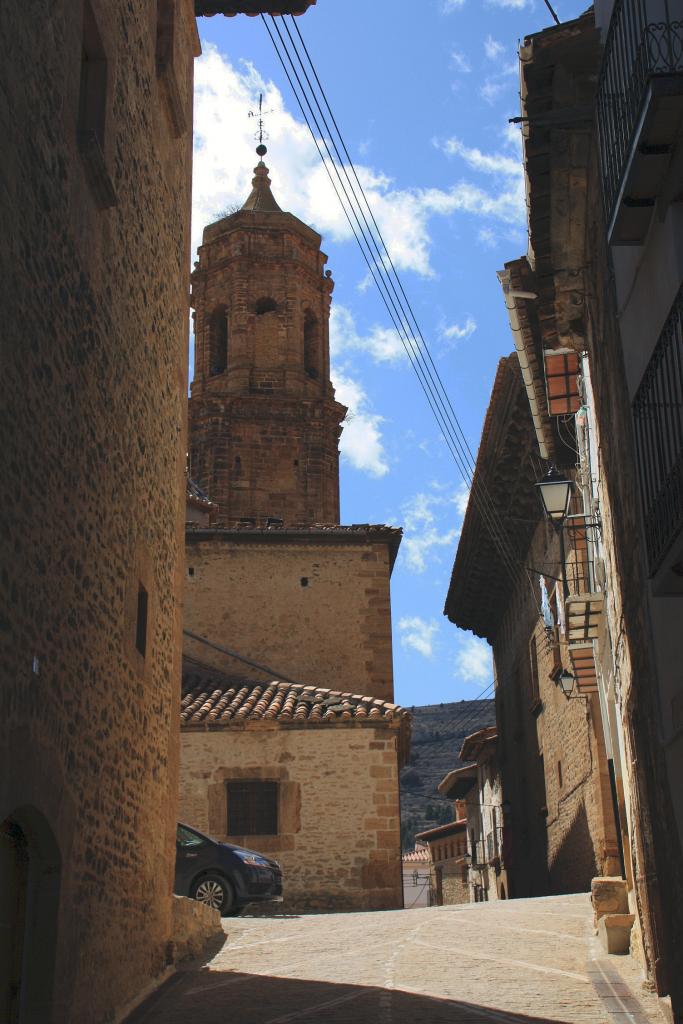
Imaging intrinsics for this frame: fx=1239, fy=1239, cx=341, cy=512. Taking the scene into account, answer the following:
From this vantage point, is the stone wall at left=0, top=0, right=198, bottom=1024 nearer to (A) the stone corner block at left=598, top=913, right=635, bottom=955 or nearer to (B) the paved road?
(B) the paved road

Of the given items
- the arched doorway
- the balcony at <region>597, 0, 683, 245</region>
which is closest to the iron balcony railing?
the balcony at <region>597, 0, 683, 245</region>

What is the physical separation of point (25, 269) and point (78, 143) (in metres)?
1.69

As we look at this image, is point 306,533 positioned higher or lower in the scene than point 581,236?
higher

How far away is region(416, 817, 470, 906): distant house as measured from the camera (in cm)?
4072

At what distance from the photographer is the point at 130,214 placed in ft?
32.8

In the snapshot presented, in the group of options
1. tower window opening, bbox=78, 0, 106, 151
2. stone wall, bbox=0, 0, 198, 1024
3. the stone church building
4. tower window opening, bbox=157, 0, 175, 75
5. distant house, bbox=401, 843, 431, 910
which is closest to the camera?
stone wall, bbox=0, 0, 198, 1024

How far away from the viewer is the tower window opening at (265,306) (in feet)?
118

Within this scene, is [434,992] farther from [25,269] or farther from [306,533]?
[306,533]

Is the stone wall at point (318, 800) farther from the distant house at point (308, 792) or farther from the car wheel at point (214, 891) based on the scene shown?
the car wheel at point (214, 891)

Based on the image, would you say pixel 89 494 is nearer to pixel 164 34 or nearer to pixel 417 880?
pixel 164 34

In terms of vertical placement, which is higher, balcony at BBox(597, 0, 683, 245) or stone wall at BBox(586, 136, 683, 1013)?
balcony at BBox(597, 0, 683, 245)

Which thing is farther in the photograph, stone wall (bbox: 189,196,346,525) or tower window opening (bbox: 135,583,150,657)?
stone wall (bbox: 189,196,346,525)

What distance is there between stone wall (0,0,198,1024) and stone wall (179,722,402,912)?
8997 millimetres

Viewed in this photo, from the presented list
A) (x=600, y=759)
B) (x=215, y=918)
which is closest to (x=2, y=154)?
(x=215, y=918)
